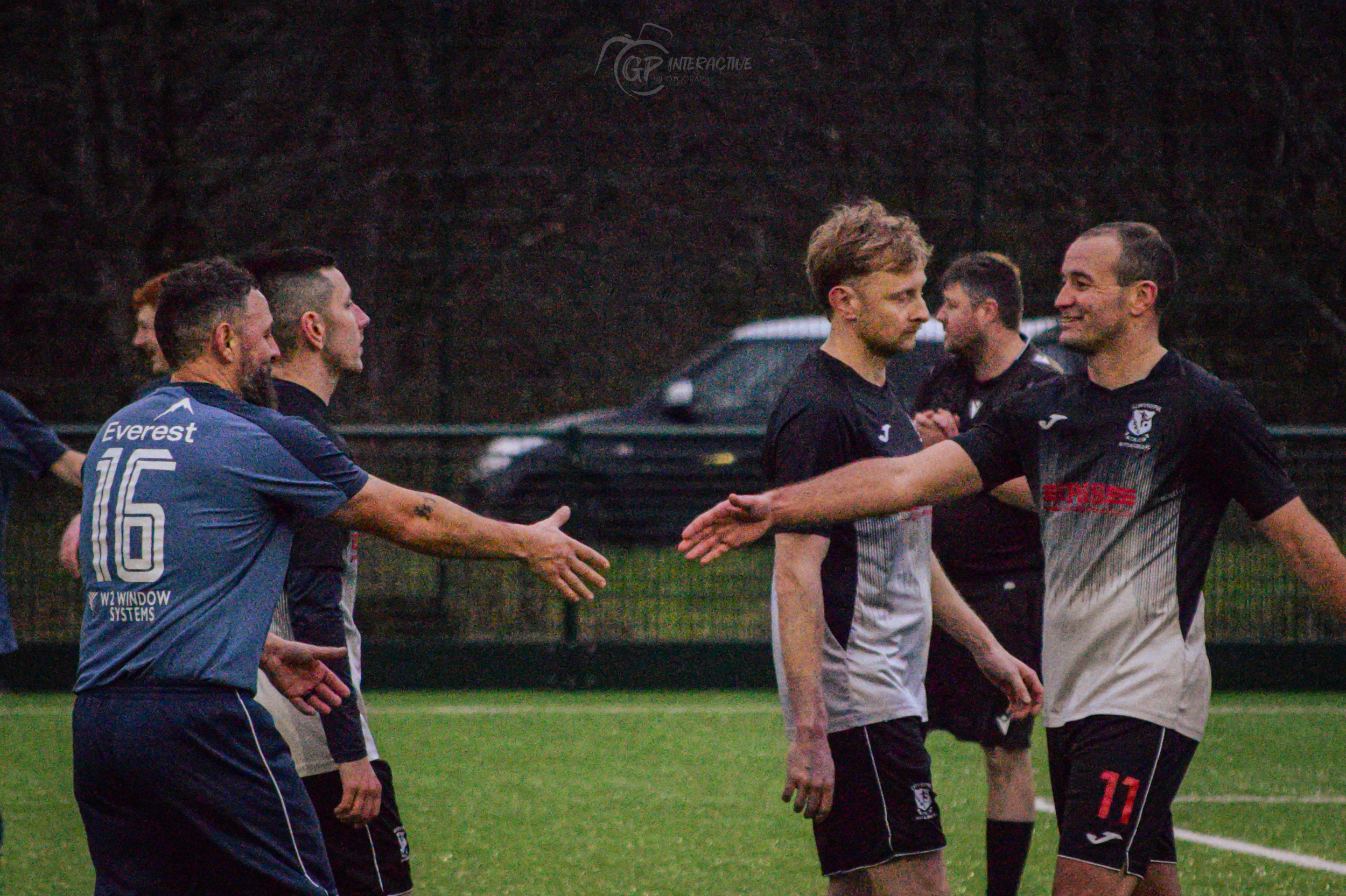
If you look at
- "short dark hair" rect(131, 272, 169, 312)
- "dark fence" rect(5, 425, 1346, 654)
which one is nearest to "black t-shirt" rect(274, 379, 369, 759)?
"short dark hair" rect(131, 272, 169, 312)

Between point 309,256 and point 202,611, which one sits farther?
point 309,256

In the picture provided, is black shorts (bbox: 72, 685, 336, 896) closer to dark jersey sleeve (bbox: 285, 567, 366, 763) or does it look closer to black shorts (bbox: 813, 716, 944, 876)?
dark jersey sleeve (bbox: 285, 567, 366, 763)

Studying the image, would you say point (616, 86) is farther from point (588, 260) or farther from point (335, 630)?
point (335, 630)

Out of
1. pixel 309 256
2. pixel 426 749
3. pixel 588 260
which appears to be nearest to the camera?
pixel 309 256

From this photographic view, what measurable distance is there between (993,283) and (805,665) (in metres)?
2.41

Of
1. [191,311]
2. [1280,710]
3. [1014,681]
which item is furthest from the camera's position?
[1280,710]

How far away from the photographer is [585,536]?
35.0ft

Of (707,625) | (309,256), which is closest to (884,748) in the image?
(309,256)

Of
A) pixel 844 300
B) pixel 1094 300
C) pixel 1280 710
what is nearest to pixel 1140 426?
pixel 1094 300

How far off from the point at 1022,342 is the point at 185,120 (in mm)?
8195

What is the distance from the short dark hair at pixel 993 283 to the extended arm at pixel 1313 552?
2.08 metres

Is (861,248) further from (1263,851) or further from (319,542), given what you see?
(1263,851)

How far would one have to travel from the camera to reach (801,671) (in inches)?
166

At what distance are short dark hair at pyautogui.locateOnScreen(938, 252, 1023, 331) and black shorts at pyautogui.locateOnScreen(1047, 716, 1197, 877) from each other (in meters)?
2.25
